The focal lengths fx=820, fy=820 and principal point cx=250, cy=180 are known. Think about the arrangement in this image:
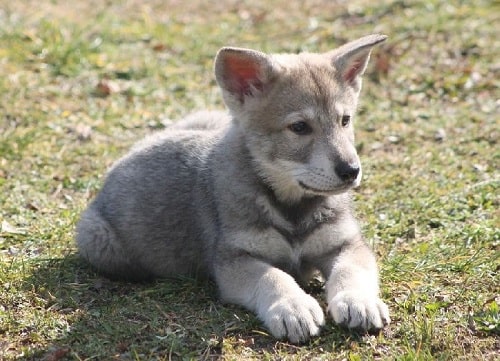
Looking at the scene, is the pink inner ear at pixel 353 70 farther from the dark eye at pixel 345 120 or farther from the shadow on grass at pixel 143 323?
the shadow on grass at pixel 143 323

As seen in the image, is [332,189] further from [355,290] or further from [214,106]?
[214,106]

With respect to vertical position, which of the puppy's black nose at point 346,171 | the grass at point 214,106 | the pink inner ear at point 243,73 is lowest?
the grass at point 214,106

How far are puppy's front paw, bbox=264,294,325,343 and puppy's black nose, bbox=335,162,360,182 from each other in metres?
0.79

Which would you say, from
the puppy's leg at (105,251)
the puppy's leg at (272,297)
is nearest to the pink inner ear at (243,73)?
the puppy's leg at (272,297)

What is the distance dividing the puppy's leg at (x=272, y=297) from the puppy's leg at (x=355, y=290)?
14 cm

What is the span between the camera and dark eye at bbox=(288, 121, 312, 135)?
17.2ft

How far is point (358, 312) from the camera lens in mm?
4699

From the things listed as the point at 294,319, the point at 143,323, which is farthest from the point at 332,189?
the point at 143,323

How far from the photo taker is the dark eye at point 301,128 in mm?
5234

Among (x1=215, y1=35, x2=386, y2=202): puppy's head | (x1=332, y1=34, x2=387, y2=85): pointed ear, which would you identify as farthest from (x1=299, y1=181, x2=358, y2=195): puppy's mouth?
(x1=332, y1=34, x2=387, y2=85): pointed ear

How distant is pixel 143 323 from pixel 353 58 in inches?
91.3

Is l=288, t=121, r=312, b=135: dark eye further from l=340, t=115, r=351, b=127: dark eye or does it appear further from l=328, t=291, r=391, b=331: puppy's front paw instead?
l=328, t=291, r=391, b=331: puppy's front paw

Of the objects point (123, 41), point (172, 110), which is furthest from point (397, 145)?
point (123, 41)

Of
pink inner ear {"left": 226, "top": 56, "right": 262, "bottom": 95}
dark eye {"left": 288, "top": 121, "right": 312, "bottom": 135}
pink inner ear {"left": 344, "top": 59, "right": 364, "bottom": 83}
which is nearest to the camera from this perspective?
dark eye {"left": 288, "top": 121, "right": 312, "bottom": 135}
